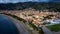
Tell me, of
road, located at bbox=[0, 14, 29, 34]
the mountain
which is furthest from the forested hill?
road, located at bbox=[0, 14, 29, 34]

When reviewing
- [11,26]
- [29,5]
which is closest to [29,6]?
[29,5]

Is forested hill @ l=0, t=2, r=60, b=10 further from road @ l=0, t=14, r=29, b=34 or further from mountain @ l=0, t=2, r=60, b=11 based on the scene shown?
road @ l=0, t=14, r=29, b=34

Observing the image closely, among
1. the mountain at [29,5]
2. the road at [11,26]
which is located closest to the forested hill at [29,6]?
the mountain at [29,5]

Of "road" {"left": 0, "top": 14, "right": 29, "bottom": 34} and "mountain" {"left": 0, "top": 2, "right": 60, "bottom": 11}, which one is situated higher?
"road" {"left": 0, "top": 14, "right": 29, "bottom": 34}

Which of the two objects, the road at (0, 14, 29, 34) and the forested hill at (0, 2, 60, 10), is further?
the forested hill at (0, 2, 60, 10)

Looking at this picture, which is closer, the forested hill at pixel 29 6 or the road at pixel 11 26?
the road at pixel 11 26

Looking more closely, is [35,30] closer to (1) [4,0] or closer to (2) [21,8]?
(2) [21,8]

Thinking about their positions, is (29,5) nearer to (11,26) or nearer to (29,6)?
(29,6)

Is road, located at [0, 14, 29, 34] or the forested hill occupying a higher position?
road, located at [0, 14, 29, 34]

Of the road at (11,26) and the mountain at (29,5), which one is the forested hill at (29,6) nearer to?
the mountain at (29,5)
